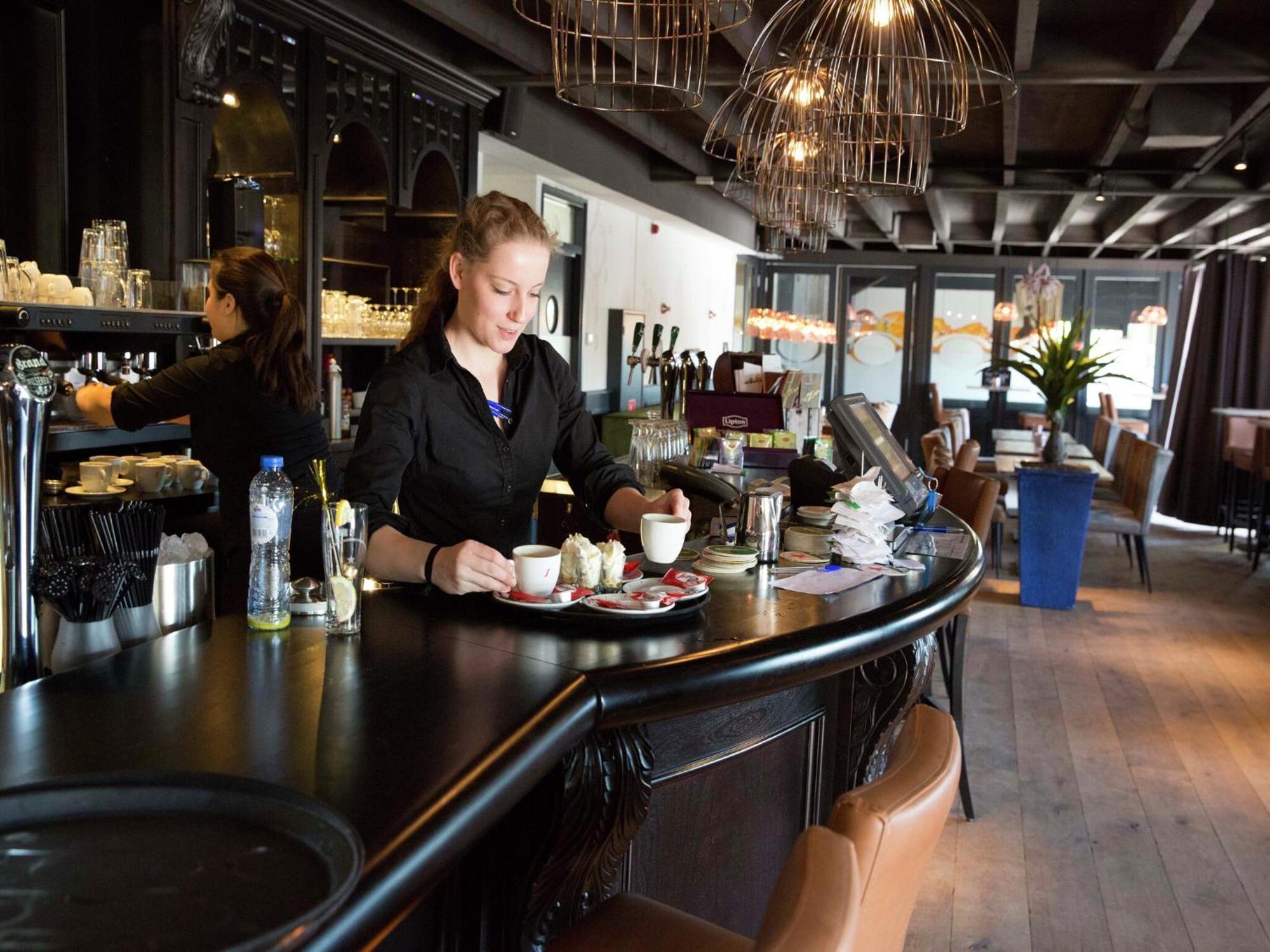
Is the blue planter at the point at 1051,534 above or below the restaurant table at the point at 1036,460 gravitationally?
below

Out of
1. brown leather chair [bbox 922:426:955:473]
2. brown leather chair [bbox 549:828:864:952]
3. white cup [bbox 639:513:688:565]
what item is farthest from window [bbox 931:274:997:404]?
brown leather chair [bbox 549:828:864:952]

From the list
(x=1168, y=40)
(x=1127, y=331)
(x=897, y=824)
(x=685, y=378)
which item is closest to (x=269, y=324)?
(x=685, y=378)

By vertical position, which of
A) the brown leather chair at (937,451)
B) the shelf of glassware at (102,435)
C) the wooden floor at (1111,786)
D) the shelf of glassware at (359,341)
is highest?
the shelf of glassware at (359,341)

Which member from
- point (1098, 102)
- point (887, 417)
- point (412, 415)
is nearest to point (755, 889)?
point (412, 415)

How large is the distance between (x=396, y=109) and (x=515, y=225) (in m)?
3.57

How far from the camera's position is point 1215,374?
468 inches

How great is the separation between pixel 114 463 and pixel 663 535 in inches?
105

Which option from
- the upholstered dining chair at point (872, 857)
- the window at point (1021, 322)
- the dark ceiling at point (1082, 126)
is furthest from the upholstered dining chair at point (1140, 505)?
the window at point (1021, 322)

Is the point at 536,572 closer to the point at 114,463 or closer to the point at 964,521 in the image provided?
the point at 964,521

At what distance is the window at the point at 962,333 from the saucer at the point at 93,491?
1406 centimetres

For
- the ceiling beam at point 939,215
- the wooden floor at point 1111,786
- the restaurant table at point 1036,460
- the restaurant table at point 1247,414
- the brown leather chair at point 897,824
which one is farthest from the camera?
the ceiling beam at point 939,215

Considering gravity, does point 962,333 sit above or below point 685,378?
above

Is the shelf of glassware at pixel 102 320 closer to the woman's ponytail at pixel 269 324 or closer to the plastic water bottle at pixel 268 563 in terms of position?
the woman's ponytail at pixel 269 324

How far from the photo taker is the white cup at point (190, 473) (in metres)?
4.23
